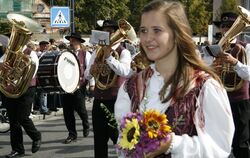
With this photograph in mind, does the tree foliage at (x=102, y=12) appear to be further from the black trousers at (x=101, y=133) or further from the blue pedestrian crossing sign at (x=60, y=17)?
the black trousers at (x=101, y=133)

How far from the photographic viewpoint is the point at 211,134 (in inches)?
90.7

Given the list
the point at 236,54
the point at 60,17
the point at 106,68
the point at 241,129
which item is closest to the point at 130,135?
the point at 241,129

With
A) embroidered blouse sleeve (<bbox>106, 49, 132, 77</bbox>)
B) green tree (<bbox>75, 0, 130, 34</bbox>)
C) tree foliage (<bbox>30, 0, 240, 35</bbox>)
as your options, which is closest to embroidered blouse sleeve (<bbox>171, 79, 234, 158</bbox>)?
embroidered blouse sleeve (<bbox>106, 49, 132, 77</bbox>)

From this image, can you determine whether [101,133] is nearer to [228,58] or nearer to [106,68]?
[106,68]

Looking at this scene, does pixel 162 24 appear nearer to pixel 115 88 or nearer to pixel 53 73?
pixel 115 88

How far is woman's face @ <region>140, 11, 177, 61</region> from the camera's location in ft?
7.72

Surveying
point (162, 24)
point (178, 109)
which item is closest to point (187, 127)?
point (178, 109)

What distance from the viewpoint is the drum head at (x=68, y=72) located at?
8.00 m

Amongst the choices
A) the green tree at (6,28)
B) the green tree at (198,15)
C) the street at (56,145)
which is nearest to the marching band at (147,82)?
the street at (56,145)

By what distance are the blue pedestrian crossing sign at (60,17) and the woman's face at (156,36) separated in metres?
12.5

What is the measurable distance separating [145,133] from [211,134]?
0.99ft

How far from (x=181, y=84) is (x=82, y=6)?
55.7 m

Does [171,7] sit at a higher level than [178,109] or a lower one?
higher

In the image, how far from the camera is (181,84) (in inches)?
94.8
